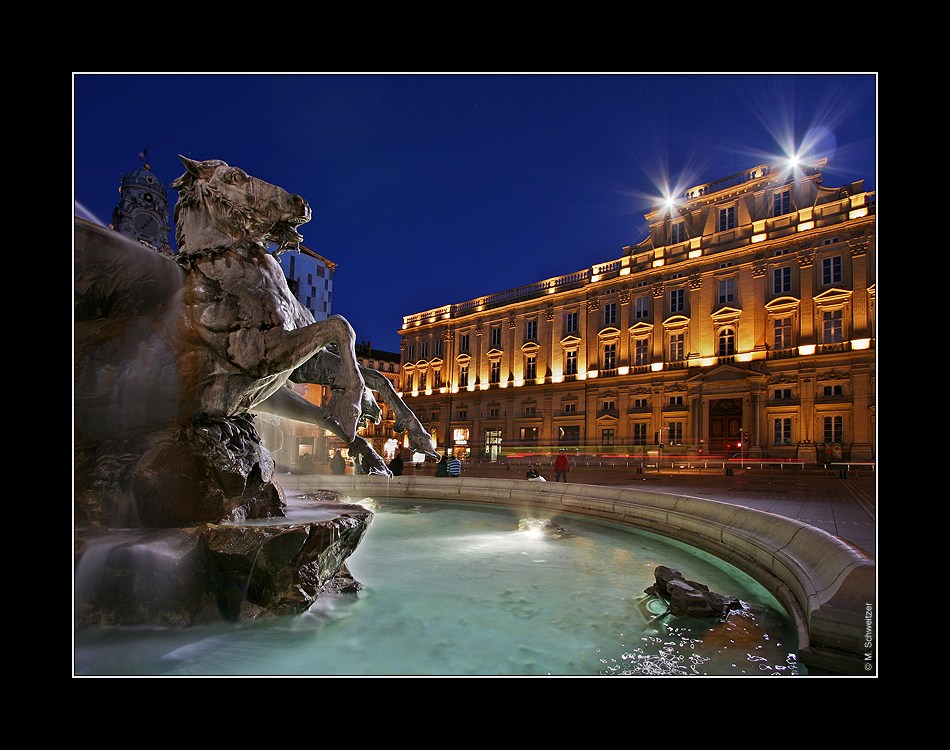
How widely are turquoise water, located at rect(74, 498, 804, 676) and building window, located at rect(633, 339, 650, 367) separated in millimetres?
33760

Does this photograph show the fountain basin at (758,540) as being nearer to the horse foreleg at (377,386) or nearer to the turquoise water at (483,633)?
the turquoise water at (483,633)

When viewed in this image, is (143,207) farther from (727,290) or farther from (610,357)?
(727,290)

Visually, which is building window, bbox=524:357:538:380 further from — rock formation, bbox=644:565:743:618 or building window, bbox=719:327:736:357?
rock formation, bbox=644:565:743:618

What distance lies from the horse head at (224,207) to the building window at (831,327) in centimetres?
3389

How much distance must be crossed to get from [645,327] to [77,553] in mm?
37840

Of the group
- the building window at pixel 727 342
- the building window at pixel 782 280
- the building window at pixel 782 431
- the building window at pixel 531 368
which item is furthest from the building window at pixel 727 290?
the building window at pixel 531 368

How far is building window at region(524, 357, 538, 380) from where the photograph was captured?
44.5m

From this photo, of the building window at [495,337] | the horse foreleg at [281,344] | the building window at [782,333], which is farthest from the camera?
the building window at [495,337]

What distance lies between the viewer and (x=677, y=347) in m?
36.0

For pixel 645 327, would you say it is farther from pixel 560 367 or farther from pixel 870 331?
pixel 870 331

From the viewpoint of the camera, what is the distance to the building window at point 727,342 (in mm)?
33531

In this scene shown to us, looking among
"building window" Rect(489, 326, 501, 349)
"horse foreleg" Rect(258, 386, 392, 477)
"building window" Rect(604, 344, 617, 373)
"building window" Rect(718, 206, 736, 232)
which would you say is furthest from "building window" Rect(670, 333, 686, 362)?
"horse foreleg" Rect(258, 386, 392, 477)

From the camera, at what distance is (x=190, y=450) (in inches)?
145

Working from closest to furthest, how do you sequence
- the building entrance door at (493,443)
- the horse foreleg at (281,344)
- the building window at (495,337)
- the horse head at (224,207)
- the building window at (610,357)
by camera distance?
1. the horse foreleg at (281,344)
2. the horse head at (224,207)
3. the building window at (610,357)
4. the building entrance door at (493,443)
5. the building window at (495,337)
